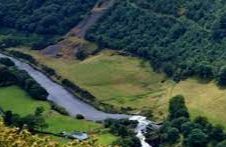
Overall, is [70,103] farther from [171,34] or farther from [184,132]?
[184,132]

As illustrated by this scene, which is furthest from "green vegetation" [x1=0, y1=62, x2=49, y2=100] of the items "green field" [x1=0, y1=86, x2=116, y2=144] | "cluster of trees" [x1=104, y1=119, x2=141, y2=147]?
"cluster of trees" [x1=104, y1=119, x2=141, y2=147]

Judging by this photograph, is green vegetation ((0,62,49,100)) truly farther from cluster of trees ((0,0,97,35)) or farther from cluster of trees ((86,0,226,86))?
cluster of trees ((0,0,97,35))

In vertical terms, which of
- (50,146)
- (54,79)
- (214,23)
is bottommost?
(54,79)

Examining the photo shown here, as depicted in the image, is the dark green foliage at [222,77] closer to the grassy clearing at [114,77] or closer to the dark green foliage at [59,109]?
the grassy clearing at [114,77]

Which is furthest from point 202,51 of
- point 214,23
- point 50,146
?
point 50,146

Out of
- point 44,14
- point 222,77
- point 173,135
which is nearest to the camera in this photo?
point 173,135

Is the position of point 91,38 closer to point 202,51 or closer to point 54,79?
point 54,79

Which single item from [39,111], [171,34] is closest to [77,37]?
[171,34]
